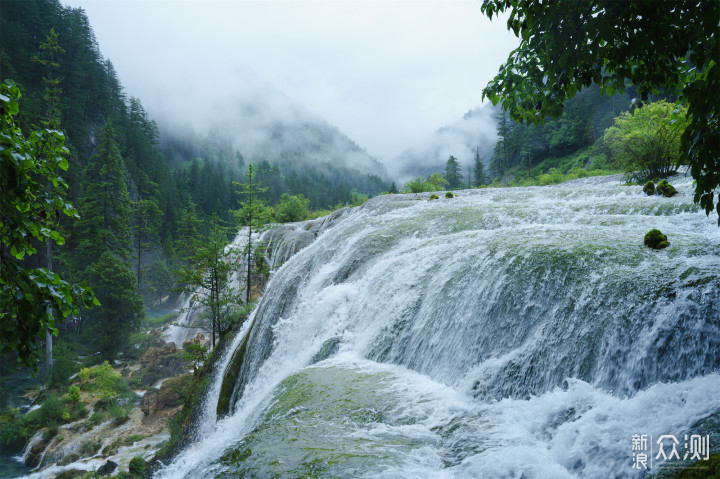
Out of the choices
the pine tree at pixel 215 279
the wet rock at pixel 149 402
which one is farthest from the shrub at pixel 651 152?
the wet rock at pixel 149 402

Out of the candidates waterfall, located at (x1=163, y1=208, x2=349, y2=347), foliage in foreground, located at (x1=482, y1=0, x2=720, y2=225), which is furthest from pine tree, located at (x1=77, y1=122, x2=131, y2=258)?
foliage in foreground, located at (x1=482, y1=0, x2=720, y2=225)

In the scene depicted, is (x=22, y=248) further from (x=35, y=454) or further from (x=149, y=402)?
(x=149, y=402)

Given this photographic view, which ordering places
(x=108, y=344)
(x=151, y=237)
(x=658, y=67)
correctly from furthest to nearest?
(x=151, y=237), (x=108, y=344), (x=658, y=67)

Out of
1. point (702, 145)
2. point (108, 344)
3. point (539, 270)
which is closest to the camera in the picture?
point (702, 145)

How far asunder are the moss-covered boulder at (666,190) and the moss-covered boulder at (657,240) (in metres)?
6.43

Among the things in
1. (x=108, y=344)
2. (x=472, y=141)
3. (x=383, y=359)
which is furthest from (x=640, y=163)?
(x=472, y=141)

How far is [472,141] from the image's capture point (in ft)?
628

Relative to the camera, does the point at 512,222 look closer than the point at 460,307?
No

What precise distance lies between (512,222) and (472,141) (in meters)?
196

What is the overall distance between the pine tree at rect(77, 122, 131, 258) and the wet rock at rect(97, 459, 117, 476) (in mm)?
22440

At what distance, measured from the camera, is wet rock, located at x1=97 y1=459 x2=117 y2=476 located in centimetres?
1452

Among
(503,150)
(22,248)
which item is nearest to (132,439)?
(22,248)

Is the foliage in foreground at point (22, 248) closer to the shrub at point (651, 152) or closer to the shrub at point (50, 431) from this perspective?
the shrub at point (651, 152)

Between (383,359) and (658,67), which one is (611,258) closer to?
(658,67)
